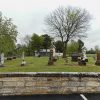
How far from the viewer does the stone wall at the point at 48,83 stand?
8492 millimetres

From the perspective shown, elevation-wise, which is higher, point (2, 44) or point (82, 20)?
point (82, 20)

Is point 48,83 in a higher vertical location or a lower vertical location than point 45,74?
lower

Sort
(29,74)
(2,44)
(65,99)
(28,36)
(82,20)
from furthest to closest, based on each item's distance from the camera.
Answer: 1. (28,36)
2. (82,20)
3. (2,44)
4. (29,74)
5. (65,99)

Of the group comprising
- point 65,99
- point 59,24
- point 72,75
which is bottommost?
point 65,99

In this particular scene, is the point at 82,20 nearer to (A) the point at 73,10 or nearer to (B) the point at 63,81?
(A) the point at 73,10

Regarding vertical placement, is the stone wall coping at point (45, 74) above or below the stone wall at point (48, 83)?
above

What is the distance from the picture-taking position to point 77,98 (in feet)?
26.5

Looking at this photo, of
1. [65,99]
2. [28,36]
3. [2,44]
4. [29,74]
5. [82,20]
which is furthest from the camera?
[28,36]

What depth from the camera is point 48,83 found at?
867 centimetres

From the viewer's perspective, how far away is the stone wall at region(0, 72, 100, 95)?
849 centimetres

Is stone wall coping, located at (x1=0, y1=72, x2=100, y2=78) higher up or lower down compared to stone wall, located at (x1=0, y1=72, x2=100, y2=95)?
higher up

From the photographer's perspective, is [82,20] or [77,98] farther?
[82,20]

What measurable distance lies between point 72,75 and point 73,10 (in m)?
56.6

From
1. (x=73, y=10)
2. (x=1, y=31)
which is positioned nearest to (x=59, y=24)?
(x=73, y=10)
